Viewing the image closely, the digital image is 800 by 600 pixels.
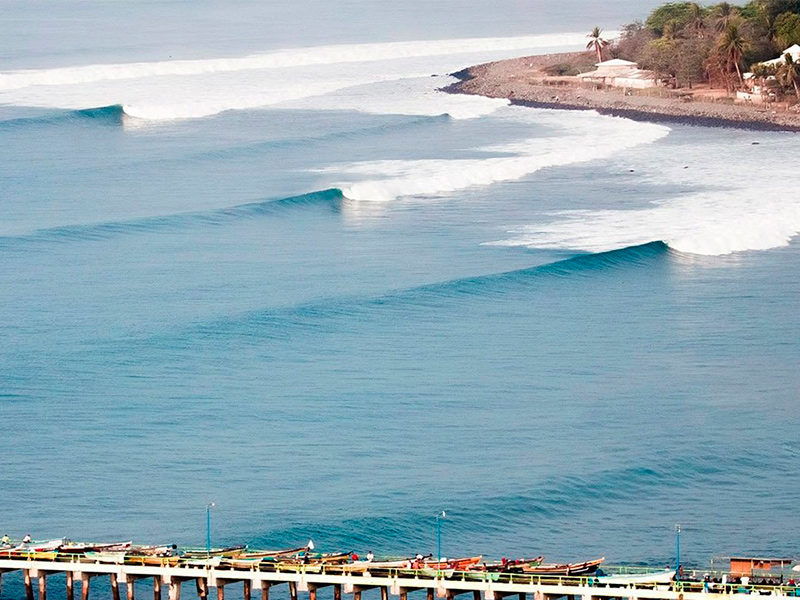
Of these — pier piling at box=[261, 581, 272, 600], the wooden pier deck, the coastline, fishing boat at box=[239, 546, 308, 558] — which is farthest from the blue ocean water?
pier piling at box=[261, 581, 272, 600]

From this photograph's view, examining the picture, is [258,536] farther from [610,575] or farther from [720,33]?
[720,33]

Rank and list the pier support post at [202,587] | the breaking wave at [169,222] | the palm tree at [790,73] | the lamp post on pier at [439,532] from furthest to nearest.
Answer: the palm tree at [790,73] < the breaking wave at [169,222] < the lamp post on pier at [439,532] < the pier support post at [202,587]

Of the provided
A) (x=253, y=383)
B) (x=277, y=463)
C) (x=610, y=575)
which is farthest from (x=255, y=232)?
(x=610, y=575)

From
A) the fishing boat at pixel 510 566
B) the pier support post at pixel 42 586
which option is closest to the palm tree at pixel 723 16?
the fishing boat at pixel 510 566

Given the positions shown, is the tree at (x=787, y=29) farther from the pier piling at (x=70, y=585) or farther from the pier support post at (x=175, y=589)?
the pier piling at (x=70, y=585)

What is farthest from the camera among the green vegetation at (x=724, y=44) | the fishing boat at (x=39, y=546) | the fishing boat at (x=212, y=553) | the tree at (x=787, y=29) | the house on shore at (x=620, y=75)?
the house on shore at (x=620, y=75)

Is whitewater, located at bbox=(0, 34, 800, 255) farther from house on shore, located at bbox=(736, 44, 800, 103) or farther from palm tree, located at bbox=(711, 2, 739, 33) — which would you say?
palm tree, located at bbox=(711, 2, 739, 33)

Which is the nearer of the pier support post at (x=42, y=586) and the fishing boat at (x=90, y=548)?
the pier support post at (x=42, y=586)
